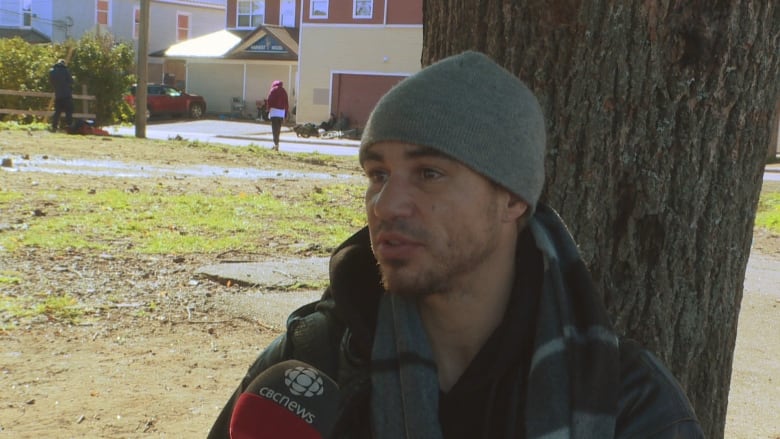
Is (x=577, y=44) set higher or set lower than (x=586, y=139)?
higher

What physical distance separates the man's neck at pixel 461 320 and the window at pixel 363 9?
39423mm

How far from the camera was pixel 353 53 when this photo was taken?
41.9 metres

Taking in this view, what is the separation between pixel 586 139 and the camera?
325 centimetres

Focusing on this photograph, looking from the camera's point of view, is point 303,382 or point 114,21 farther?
point 114,21

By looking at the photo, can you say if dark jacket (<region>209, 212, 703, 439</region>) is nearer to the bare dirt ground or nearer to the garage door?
the bare dirt ground

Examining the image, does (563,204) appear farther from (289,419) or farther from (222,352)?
(222,352)

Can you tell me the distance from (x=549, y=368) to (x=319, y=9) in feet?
138

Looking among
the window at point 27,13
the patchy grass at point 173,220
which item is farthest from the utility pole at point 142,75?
the window at point 27,13

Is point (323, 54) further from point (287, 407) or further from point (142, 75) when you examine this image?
point (287, 407)

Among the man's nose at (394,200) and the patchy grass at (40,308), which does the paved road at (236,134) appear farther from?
the man's nose at (394,200)

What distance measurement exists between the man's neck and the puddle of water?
1389 cm

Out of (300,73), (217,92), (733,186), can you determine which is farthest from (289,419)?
(217,92)

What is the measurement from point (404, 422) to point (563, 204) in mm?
1449

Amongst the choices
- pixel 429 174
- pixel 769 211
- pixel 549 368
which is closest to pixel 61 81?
pixel 769 211
